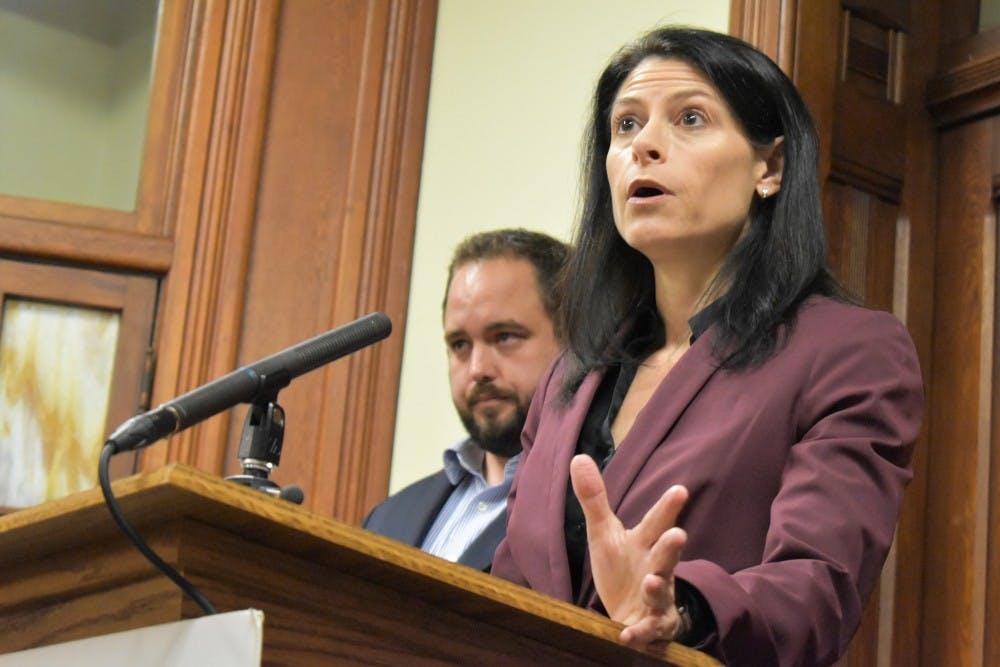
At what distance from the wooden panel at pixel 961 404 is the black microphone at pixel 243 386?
4.44 feet

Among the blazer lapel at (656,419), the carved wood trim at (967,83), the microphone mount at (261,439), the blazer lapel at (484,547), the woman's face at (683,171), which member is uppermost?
the carved wood trim at (967,83)

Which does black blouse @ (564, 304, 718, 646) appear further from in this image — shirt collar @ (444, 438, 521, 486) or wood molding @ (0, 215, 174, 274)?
wood molding @ (0, 215, 174, 274)

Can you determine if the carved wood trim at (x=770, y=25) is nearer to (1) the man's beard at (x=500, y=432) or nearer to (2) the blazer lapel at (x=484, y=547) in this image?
(1) the man's beard at (x=500, y=432)

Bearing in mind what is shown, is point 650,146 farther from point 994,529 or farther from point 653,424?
point 994,529

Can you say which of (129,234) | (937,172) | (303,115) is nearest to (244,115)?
(303,115)

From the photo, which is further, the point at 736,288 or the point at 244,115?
the point at 244,115

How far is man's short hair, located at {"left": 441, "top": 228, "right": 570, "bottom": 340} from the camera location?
2775 millimetres

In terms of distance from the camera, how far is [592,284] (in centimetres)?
192

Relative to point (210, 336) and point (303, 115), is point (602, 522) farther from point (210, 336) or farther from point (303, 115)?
point (303, 115)

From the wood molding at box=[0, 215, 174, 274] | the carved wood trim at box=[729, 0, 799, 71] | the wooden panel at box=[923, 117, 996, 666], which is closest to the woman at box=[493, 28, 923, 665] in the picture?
the carved wood trim at box=[729, 0, 799, 71]

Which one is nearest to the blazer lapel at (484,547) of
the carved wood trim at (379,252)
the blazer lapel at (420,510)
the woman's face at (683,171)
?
the blazer lapel at (420,510)

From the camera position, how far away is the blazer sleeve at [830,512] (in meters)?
1.26

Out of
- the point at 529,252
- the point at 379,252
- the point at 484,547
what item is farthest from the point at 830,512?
the point at 379,252

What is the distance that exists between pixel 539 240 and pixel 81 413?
1.09 meters
